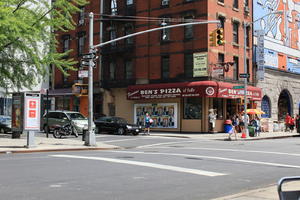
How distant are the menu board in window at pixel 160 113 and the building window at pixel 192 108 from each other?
103 cm

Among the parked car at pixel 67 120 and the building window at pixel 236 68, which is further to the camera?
the building window at pixel 236 68

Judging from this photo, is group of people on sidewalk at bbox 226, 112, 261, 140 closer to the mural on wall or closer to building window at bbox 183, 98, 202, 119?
building window at bbox 183, 98, 202, 119

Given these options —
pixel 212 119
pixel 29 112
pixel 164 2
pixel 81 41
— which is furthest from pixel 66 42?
pixel 29 112

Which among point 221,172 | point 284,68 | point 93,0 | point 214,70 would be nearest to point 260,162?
point 221,172

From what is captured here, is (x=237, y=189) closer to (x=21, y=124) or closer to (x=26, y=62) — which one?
(x=21, y=124)

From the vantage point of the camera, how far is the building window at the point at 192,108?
108 feet

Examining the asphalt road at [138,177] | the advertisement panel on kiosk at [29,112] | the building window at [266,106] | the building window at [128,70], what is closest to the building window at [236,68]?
the building window at [266,106]

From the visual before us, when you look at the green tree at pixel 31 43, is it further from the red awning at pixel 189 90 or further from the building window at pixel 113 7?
the building window at pixel 113 7

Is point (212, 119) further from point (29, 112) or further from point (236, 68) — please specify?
point (29, 112)

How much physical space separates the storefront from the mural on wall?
6453 mm

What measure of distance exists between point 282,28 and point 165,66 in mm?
14280

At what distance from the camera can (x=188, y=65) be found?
33594mm

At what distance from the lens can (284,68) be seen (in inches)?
1598

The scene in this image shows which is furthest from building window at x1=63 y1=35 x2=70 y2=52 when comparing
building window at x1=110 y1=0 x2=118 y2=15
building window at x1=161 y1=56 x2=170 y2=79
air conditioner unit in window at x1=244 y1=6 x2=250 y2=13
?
air conditioner unit in window at x1=244 y1=6 x2=250 y2=13
